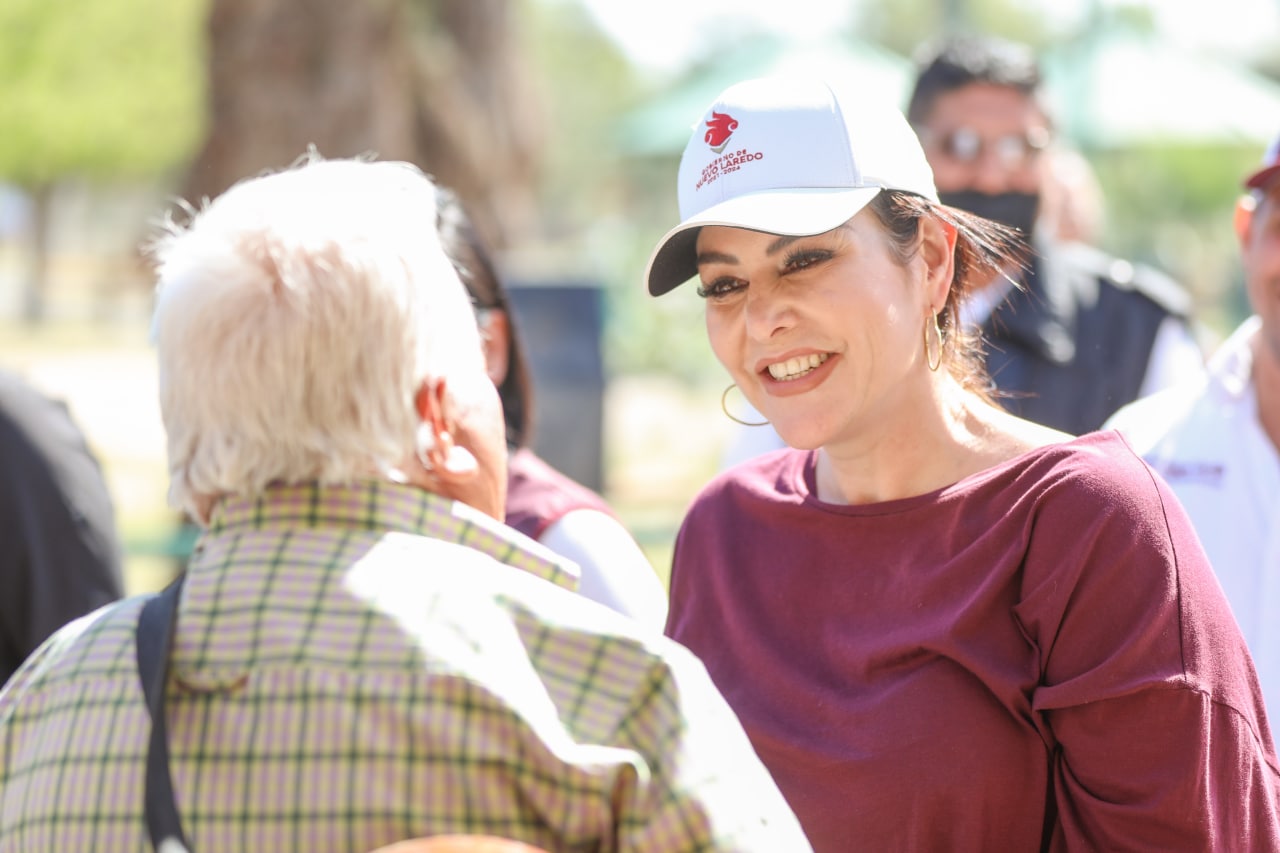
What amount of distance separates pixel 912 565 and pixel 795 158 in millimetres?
656

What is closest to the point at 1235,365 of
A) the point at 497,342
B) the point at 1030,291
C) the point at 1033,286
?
the point at 1030,291

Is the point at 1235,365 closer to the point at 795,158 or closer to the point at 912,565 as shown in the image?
the point at 912,565

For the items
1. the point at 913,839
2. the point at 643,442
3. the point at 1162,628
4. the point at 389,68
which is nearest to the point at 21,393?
the point at 913,839

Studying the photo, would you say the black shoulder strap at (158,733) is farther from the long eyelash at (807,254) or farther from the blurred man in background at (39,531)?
the blurred man in background at (39,531)

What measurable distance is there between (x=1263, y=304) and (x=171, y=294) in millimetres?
2244

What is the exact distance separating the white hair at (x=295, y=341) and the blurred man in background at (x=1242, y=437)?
185 cm

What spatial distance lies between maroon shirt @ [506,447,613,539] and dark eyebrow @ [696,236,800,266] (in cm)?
55

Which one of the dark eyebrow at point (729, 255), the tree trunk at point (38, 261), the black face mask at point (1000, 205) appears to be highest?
the black face mask at point (1000, 205)

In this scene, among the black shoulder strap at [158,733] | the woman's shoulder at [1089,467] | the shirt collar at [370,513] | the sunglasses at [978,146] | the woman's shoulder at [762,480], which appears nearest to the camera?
the black shoulder strap at [158,733]

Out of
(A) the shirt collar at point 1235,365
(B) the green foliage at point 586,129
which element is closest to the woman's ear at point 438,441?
(A) the shirt collar at point 1235,365

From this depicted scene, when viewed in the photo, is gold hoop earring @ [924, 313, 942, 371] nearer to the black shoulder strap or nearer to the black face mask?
the black shoulder strap

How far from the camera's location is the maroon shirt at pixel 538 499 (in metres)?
2.87

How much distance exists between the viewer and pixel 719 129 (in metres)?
2.46

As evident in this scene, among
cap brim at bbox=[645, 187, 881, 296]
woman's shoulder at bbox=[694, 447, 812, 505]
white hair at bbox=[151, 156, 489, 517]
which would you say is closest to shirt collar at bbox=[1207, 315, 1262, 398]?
woman's shoulder at bbox=[694, 447, 812, 505]
